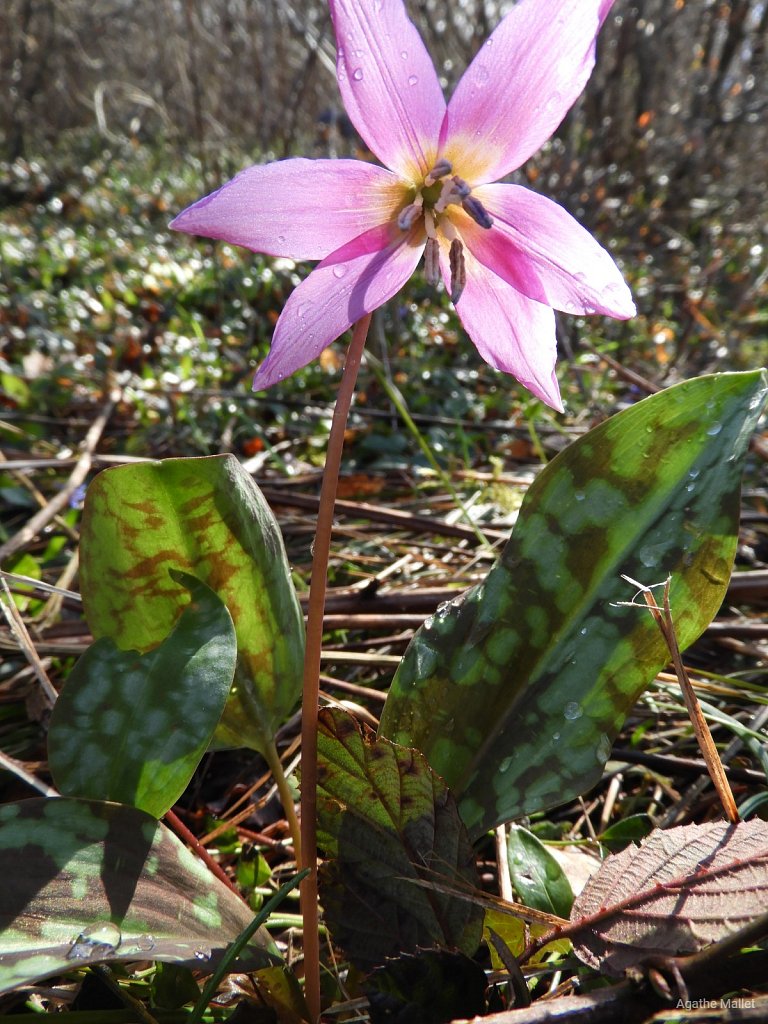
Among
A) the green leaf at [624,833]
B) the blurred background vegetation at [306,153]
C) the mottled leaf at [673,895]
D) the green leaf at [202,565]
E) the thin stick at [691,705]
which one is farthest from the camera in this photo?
the blurred background vegetation at [306,153]

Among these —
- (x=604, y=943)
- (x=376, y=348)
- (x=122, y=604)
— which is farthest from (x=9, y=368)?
(x=604, y=943)

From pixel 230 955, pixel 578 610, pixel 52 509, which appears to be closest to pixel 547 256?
pixel 578 610

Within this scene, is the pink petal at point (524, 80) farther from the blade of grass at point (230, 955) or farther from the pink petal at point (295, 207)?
the blade of grass at point (230, 955)

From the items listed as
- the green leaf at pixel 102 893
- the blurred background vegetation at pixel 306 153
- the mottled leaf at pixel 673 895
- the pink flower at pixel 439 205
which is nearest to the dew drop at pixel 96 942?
the green leaf at pixel 102 893

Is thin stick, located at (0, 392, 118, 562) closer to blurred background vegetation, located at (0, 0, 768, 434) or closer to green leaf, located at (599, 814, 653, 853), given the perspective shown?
blurred background vegetation, located at (0, 0, 768, 434)

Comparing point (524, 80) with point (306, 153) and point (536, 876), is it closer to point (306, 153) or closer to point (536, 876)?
point (536, 876)

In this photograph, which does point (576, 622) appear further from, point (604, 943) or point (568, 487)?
point (604, 943)
